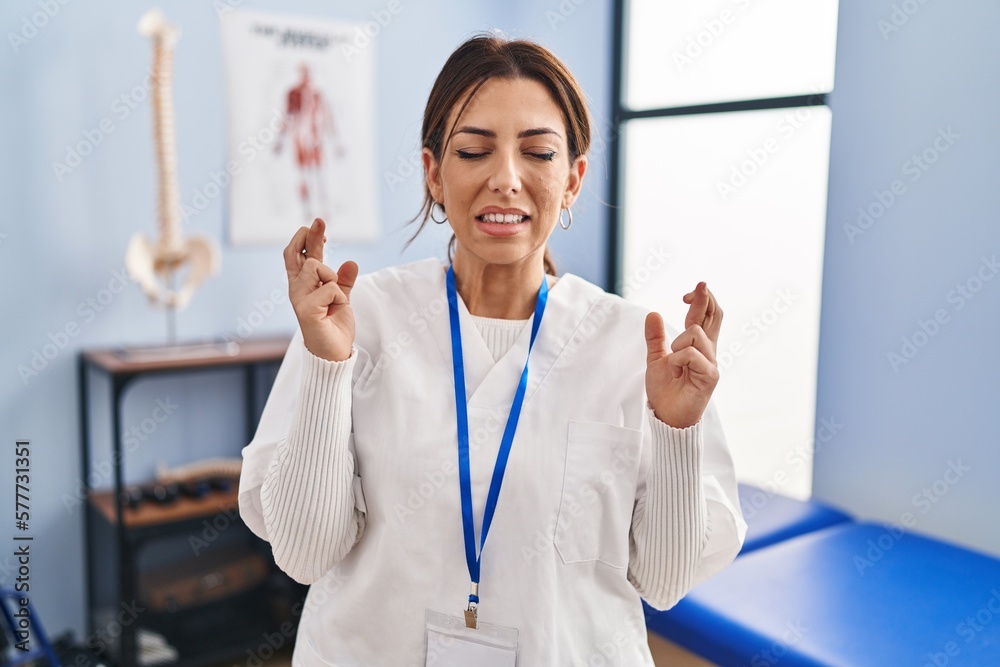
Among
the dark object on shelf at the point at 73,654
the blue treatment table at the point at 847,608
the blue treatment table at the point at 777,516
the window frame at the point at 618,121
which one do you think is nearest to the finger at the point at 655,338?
the blue treatment table at the point at 847,608

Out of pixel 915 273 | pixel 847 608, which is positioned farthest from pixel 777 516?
pixel 915 273

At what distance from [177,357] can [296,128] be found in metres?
0.94

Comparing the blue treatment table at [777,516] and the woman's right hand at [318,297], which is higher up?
the woman's right hand at [318,297]

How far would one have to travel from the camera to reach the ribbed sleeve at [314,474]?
40.8 inches

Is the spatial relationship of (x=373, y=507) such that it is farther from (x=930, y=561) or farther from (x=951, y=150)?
(x=951, y=150)

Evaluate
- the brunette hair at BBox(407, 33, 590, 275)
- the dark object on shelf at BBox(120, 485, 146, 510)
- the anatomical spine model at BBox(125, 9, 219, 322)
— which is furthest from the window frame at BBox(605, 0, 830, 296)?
the brunette hair at BBox(407, 33, 590, 275)

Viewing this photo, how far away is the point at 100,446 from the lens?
269cm

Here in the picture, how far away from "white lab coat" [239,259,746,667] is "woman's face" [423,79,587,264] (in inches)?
5.6

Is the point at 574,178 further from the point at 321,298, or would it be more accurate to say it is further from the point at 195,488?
the point at 195,488

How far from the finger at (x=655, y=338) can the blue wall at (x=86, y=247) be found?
5.25ft

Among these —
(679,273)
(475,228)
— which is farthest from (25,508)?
(679,273)

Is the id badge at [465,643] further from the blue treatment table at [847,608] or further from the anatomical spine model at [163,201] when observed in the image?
the anatomical spine model at [163,201]

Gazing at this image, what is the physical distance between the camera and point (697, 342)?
1.02m

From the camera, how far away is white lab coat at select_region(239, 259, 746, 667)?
1.10 meters
